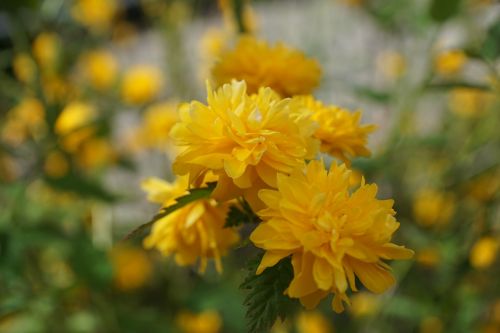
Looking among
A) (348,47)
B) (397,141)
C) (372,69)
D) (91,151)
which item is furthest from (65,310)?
(348,47)

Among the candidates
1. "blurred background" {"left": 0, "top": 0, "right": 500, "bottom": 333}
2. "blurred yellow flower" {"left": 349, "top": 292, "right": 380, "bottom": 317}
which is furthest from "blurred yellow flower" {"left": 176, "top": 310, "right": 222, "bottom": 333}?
"blurred yellow flower" {"left": 349, "top": 292, "right": 380, "bottom": 317}

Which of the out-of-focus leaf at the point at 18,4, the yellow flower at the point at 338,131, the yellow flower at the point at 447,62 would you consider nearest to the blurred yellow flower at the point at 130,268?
the out-of-focus leaf at the point at 18,4

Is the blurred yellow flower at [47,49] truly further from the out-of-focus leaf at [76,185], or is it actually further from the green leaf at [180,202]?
the green leaf at [180,202]

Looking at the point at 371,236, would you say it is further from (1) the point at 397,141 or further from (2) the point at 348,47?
(2) the point at 348,47

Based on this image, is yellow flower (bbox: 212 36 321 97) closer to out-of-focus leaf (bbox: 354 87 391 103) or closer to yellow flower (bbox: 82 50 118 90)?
out-of-focus leaf (bbox: 354 87 391 103)

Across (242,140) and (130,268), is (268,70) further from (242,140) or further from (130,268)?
(130,268)

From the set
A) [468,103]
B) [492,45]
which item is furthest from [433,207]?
[492,45]

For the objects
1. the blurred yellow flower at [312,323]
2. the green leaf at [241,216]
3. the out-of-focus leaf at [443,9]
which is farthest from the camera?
the blurred yellow flower at [312,323]
